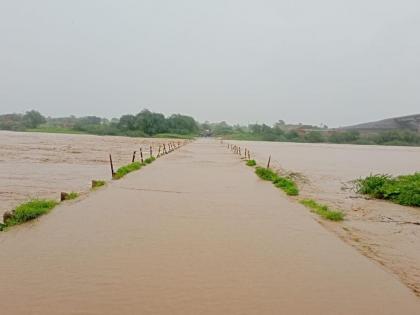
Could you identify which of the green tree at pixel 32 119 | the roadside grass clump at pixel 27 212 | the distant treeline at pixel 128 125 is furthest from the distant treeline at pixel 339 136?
the roadside grass clump at pixel 27 212

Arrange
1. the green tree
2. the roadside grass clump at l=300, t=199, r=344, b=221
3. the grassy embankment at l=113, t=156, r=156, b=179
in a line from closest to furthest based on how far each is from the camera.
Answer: the roadside grass clump at l=300, t=199, r=344, b=221 < the grassy embankment at l=113, t=156, r=156, b=179 < the green tree

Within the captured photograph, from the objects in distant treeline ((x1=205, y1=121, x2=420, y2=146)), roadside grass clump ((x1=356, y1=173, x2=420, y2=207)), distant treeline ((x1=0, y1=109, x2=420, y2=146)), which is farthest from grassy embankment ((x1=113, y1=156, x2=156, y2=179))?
distant treeline ((x1=205, y1=121, x2=420, y2=146))

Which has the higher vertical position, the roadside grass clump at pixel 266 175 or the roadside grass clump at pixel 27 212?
the roadside grass clump at pixel 27 212

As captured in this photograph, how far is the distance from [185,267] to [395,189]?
12.0 m

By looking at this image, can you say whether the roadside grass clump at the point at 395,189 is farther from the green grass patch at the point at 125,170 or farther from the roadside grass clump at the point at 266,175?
the green grass patch at the point at 125,170

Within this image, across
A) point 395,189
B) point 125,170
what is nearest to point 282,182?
point 395,189

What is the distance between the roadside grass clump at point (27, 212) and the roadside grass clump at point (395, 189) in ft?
37.9

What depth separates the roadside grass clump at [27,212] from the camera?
8148 mm

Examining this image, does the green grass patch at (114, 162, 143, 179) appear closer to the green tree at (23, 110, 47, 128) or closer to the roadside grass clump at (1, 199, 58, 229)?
the roadside grass clump at (1, 199, 58, 229)

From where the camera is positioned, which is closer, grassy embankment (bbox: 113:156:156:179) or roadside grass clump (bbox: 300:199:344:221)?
roadside grass clump (bbox: 300:199:344:221)

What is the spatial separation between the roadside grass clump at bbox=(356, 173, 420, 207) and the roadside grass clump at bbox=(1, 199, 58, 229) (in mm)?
11567

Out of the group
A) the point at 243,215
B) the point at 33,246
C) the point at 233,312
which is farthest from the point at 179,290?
the point at 243,215

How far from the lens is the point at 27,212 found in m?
8.56

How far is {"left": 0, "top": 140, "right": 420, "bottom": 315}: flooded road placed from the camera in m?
4.48
